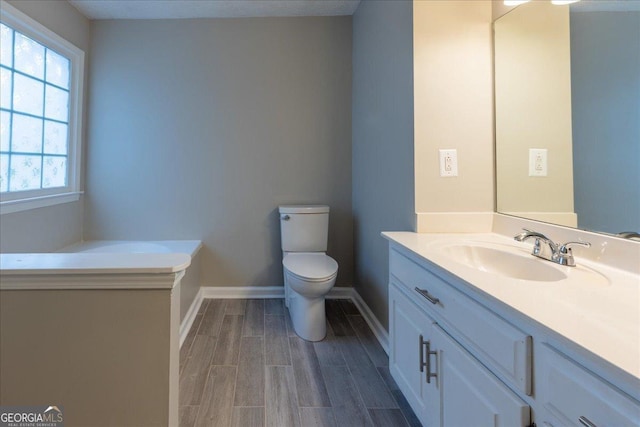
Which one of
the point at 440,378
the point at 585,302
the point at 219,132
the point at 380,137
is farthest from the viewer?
the point at 219,132

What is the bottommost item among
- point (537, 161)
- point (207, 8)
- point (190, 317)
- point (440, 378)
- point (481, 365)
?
point (190, 317)

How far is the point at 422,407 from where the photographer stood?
127 cm

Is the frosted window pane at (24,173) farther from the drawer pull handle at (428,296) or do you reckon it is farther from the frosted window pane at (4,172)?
the drawer pull handle at (428,296)

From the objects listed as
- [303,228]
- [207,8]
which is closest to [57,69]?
[207,8]

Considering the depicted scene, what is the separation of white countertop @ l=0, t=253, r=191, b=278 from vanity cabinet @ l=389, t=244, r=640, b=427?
84 cm

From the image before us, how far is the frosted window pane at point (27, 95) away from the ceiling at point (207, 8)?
81 centimetres

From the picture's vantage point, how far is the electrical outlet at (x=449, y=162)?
169 cm

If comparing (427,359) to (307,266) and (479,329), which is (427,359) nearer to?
(479,329)

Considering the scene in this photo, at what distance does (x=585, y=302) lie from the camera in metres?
0.77

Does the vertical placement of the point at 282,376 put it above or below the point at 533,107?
below

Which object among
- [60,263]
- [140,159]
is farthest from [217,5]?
[60,263]

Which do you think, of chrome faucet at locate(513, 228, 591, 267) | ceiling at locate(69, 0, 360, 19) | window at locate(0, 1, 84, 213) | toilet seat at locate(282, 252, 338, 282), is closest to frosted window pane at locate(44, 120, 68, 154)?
window at locate(0, 1, 84, 213)

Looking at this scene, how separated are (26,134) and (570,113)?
3288 mm

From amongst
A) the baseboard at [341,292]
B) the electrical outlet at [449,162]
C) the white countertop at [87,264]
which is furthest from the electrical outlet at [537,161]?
the baseboard at [341,292]
